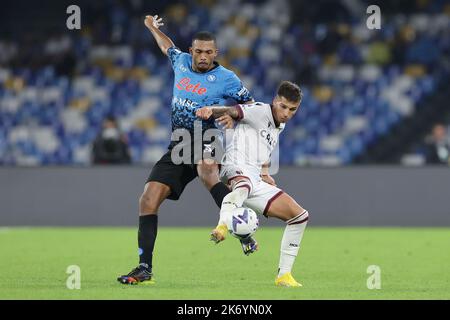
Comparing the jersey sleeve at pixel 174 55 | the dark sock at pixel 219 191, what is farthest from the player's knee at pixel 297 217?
the jersey sleeve at pixel 174 55

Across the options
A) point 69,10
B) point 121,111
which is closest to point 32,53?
point 69,10

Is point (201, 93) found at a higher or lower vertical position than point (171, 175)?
higher

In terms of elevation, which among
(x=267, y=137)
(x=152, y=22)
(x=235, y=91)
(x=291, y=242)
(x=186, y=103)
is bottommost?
(x=291, y=242)

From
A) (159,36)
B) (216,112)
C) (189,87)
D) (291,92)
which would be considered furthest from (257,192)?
(159,36)

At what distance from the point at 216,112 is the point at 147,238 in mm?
1342

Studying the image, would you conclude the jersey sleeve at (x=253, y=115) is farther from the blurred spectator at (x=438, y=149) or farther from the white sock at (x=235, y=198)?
the blurred spectator at (x=438, y=149)

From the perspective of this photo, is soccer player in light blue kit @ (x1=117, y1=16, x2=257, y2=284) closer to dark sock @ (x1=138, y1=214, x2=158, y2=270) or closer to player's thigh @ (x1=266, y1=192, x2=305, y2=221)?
dark sock @ (x1=138, y1=214, x2=158, y2=270)

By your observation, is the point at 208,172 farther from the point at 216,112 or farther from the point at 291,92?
the point at 291,92

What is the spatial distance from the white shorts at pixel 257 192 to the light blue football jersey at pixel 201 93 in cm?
65

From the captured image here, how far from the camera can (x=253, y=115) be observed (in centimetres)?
954

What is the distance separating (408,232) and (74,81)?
30.8 feet

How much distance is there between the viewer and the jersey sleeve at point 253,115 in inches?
374
